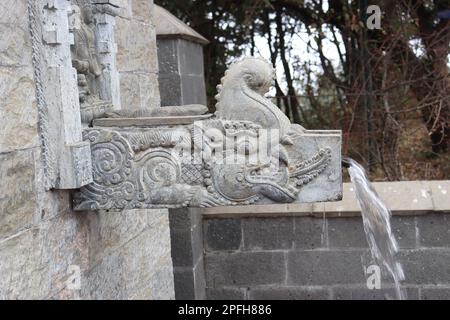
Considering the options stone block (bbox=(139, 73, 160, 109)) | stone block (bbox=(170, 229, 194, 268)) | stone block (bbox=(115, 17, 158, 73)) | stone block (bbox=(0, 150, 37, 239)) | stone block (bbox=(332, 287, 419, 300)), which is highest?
stone block (bbox=(115, 17, 158, 73))

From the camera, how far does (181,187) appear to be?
2438mm

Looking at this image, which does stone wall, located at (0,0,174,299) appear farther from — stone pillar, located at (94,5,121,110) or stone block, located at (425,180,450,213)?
stone block, located at (425,180,450,213)

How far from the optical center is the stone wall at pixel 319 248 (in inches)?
171

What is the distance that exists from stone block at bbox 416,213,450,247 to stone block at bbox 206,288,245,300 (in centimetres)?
123

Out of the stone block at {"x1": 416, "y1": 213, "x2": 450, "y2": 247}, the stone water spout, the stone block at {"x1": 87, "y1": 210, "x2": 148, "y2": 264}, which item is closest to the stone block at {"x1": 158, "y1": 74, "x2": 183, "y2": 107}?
the stone block at {"x1": 87, "y1": 210, "x2": 148, "y2": 264}

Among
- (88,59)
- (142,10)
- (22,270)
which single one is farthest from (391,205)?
(22,270)

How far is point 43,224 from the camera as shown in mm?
2312

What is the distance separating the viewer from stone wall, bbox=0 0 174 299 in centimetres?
209

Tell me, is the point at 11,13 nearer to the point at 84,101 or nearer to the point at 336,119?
the point at 84,101

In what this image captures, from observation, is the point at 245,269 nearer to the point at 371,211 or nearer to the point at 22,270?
the point at 371,211

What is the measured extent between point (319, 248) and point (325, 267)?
0.13 meters

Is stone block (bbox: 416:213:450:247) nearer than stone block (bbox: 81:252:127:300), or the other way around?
stone block (bbox: 81:252:127:300)

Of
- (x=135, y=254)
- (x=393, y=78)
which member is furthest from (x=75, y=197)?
(x=393, y=78)

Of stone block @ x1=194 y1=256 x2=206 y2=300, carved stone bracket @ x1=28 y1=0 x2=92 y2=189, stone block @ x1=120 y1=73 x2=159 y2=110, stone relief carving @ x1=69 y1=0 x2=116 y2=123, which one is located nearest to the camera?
carved stone bracket @ x1=28 y1=0 x2=92 y2=189
